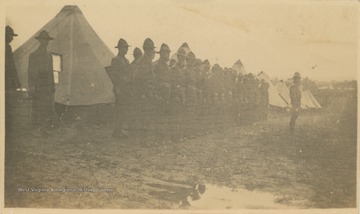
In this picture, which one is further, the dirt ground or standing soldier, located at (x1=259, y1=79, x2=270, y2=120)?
standing soldier, located at (x1=259, y1=79, x2=270, y2=120)

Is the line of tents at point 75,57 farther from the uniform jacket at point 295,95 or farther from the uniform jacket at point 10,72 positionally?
the uniform jacket at point 295,95

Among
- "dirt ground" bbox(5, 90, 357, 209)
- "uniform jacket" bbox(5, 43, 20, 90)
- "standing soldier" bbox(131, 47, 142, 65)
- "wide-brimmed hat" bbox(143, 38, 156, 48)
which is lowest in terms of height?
"dirt ground" bbox(5, 90, 357, 209)

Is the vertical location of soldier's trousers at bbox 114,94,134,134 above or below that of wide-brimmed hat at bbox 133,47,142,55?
below

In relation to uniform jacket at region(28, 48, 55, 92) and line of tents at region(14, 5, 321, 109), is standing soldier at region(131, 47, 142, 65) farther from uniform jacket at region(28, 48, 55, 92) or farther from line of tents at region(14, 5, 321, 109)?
uniform jacket at region(28, 48, 55, 92)

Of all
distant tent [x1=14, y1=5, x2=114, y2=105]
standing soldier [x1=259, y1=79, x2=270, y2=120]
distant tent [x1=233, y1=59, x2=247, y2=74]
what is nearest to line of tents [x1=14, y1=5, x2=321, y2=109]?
distant tent [x1=14, y1=5, x2=114, y2=105]

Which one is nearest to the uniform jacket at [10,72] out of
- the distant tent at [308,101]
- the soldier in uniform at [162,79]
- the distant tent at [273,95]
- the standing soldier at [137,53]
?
the standing soldier at [137,53]

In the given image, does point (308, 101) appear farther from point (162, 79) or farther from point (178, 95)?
point (162, 79)

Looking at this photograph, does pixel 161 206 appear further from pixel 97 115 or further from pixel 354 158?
pixel 354 158
